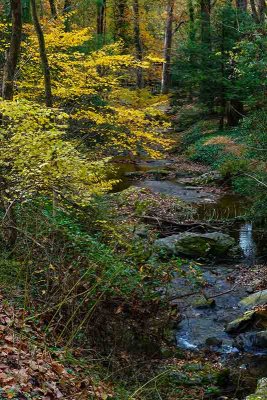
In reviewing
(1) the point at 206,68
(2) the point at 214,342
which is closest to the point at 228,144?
(1) the point at 206,68

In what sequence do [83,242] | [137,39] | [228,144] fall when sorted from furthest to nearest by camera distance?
1. [137,39]
2. [228,144]
3. [83,242]

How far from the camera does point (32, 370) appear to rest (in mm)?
4871

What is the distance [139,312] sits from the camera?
730 centimetres

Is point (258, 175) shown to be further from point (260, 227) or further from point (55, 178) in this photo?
point (55, 178)

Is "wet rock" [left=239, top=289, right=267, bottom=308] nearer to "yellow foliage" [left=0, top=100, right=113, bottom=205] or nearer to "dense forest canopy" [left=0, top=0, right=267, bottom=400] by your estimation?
"dense forest canopy" [left=0, top=0, right=267, bottom=400]

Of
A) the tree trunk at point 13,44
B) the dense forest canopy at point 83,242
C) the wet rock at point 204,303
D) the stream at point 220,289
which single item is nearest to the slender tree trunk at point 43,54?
the dense forest canopy at point 83,242

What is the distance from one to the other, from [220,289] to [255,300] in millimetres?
1068

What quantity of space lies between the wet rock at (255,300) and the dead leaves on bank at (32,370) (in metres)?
4.96

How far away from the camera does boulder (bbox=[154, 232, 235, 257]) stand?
39.7ft

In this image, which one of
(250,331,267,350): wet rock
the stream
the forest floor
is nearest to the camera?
the forest floor

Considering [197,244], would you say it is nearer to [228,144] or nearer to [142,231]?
[142,231]

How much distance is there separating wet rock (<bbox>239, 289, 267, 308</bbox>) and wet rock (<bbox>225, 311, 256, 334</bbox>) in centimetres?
54

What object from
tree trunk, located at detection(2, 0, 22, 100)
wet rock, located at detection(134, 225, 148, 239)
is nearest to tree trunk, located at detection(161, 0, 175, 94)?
wet rock, located at detection(134, 225, 148, 239)

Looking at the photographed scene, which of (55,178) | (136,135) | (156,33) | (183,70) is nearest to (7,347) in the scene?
(55,178)
